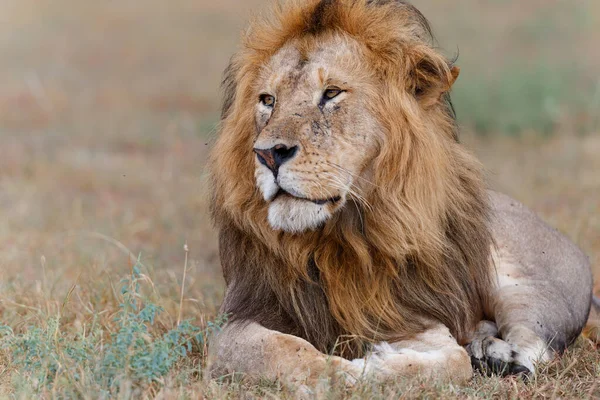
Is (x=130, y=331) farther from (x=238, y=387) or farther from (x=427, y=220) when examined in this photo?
(x=427, y=220)

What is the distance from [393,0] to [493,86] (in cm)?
1043

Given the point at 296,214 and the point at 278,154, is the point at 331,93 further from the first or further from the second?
the point at 296,214

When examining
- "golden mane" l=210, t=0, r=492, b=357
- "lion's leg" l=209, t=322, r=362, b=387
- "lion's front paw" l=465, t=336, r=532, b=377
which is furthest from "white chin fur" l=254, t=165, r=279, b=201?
"lion's front paw" l=465, t=336, r=532, b=377

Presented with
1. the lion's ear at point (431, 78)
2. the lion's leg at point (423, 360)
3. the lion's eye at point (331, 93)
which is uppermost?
Result: the lion's ear at point (431, 78)

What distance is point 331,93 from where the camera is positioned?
3.90 meters

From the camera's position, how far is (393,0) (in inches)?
165

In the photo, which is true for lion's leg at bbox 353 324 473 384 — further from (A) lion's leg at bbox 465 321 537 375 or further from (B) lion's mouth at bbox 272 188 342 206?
(B) lion's mouth at bbox 272 188 342 206

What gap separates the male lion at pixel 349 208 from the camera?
3.74m

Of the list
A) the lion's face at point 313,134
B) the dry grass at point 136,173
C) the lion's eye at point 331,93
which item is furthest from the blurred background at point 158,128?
the lion's eye at point 331,93

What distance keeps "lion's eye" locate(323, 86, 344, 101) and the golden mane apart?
176mm

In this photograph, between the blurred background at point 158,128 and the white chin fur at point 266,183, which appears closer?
the white chin fur at point 266,183

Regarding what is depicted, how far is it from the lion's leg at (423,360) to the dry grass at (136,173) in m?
0.10

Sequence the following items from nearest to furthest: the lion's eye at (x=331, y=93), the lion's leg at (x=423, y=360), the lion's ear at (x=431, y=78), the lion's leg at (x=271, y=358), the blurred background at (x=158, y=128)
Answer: the lion's leg at (x=271, y=358)
the lion's leg at (x=423, y=360)
the lion's eye at (x=331, y=93)
the lion's ear at (x=431, y=78)
the blurred background at (x=158, y=128)

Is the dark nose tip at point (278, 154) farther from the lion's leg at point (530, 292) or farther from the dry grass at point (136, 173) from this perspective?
the lion's leg at point (530, 292)
